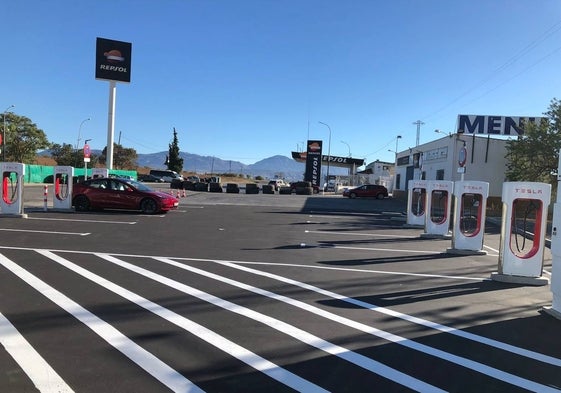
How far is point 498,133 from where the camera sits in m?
38.3

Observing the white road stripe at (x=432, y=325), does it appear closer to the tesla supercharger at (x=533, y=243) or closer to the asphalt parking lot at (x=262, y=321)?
the asphalt parking lot at (x=262, y=321)

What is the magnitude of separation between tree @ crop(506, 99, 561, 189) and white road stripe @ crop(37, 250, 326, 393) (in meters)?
28.1

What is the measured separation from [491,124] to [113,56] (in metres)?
32.3

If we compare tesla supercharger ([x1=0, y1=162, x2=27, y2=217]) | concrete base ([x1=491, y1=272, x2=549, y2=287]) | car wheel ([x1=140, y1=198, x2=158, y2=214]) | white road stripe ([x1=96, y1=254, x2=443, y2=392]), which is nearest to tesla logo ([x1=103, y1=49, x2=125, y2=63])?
car wheel ([x1=140, y1=198, x2=158, y2=214])

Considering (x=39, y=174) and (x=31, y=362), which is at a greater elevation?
(x=39, y=174)

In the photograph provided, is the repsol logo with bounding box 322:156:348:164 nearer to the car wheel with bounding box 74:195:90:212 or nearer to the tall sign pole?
the tall sign pole

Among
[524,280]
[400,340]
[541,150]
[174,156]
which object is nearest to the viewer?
[400,340]

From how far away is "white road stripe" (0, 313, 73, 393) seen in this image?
12.9ft

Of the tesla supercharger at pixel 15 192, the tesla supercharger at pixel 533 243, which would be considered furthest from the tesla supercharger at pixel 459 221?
the tesla supercharger at pixel 15 192

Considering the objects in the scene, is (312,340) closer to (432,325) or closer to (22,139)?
(432,325)

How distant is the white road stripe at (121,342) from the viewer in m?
4.06

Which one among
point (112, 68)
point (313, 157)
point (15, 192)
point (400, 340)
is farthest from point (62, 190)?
point (313, 157)

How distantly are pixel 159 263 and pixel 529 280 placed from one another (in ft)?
22.1

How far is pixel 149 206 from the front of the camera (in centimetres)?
1991
